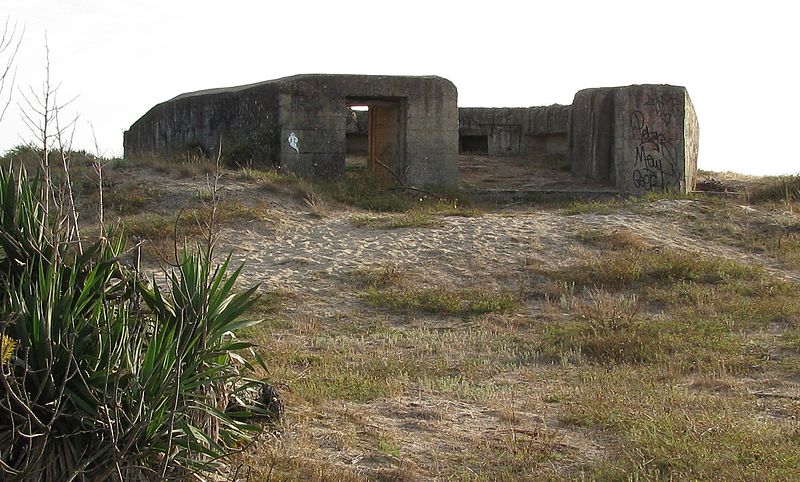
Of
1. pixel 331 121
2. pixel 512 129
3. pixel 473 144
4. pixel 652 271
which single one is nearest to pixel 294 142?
pixel 331 121

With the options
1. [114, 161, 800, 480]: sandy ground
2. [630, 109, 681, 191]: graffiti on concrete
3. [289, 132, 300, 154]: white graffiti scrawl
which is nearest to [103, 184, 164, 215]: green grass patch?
[114, 161, 800, 480]: sandy ground

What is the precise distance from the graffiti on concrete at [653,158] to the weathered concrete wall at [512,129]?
4.63 metres

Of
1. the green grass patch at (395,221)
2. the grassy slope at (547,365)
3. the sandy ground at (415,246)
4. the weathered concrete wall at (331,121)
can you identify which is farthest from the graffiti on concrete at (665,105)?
the green grass patch at (395,221)

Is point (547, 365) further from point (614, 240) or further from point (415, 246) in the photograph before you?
point (614, 240)

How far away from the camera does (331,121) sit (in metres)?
15.3

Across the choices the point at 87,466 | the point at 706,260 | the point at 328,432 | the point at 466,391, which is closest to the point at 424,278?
the point at 706,260

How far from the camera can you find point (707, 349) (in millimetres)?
7809

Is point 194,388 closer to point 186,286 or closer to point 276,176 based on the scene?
point 186,286

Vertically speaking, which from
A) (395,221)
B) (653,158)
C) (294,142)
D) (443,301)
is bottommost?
(443,301)

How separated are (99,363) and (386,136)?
41.1 ft

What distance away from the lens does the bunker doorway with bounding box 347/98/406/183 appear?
15.8 metres

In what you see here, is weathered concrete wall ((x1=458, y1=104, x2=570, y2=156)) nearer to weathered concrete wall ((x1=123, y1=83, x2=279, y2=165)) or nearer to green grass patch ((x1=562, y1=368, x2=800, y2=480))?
weathered concrete wall ((x1=123, y1=83, x2=279, y2=165))

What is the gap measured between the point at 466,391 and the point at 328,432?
1.34 metres

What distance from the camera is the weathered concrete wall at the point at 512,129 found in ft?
68.1
